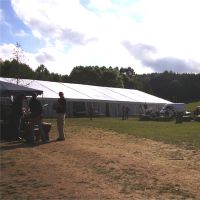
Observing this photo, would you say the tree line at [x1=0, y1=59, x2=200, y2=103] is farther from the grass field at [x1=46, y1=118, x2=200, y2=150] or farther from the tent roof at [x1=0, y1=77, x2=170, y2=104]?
the grass field at [x1=46, y1=118, x2=200, y2=150]

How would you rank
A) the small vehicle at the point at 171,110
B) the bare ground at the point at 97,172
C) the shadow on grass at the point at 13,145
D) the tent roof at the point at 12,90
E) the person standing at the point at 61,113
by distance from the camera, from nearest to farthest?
the bare ground at the point at 97,172 < the shadow on grass at the point at 13,145 < the person standing at the point at 61,113 < the tent roof at the point at 12,90 < the small vehicle at the point at 171,110

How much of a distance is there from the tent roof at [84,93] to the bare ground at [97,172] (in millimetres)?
28520

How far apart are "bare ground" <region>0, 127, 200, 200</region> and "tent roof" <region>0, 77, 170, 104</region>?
2852 centimetres

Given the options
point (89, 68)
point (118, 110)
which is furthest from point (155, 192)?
point (89, 68)

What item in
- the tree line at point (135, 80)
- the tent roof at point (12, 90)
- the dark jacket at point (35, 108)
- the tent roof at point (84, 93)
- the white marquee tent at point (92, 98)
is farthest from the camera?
the tree line at point (135, 80)

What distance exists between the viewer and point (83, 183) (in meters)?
9.42

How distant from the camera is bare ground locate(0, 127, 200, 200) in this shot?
8633 millimetres

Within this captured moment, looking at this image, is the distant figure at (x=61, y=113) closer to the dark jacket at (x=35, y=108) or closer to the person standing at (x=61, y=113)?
the person standing at (x=61, y=113)

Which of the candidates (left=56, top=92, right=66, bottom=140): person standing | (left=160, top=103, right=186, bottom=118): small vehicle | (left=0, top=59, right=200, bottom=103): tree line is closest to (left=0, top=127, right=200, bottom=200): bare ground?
(left=56, top=92, right=66, bottom=140): person standing

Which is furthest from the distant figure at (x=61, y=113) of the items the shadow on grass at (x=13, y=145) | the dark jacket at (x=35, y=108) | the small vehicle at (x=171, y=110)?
the small vehicle at (x=171, y=110)

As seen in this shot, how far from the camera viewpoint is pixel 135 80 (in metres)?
108

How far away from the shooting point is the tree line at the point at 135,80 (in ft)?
308

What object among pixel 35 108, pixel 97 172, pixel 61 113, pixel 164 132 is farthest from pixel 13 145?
pixel 164 132

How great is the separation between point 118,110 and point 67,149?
1661 inches
